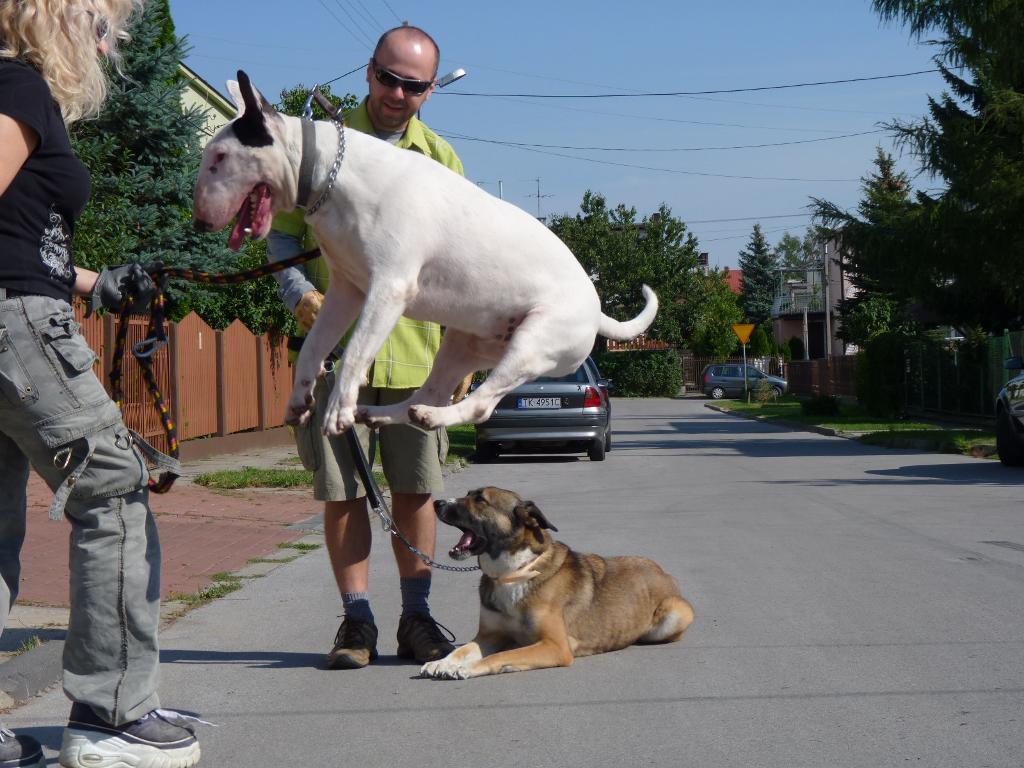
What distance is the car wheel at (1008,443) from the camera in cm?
1571

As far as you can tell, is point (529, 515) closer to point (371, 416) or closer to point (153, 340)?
point (153, 340)

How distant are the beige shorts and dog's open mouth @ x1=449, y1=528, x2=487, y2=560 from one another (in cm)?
30

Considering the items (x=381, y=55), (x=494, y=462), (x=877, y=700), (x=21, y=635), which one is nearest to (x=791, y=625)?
(x=877, y=700)

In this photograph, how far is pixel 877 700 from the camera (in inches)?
187

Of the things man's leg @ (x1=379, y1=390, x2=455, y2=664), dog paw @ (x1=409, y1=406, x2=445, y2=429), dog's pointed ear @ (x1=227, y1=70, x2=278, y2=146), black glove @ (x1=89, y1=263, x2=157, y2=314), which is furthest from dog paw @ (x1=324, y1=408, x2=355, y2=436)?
man's leg @ (x1=379, y1=390, x2=455, y2=664)

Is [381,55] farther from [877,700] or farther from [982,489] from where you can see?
[982,489]

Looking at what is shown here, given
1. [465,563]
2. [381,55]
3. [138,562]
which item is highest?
[381,55]

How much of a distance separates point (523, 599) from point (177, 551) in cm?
414

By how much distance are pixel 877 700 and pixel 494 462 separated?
14654 mm

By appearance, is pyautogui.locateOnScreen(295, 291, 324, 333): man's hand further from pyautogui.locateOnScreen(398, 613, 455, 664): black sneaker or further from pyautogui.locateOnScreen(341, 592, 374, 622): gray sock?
pyautogui.locateOnScreen(398, 613, 455, 664): black sneaker

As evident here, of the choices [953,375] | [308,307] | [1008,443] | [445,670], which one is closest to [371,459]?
[445,670]

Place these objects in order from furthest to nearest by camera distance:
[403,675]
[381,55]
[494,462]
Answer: [494,462]
[403,675]
[381,55]

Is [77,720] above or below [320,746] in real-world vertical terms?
above

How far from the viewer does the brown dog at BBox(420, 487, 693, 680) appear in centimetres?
536
